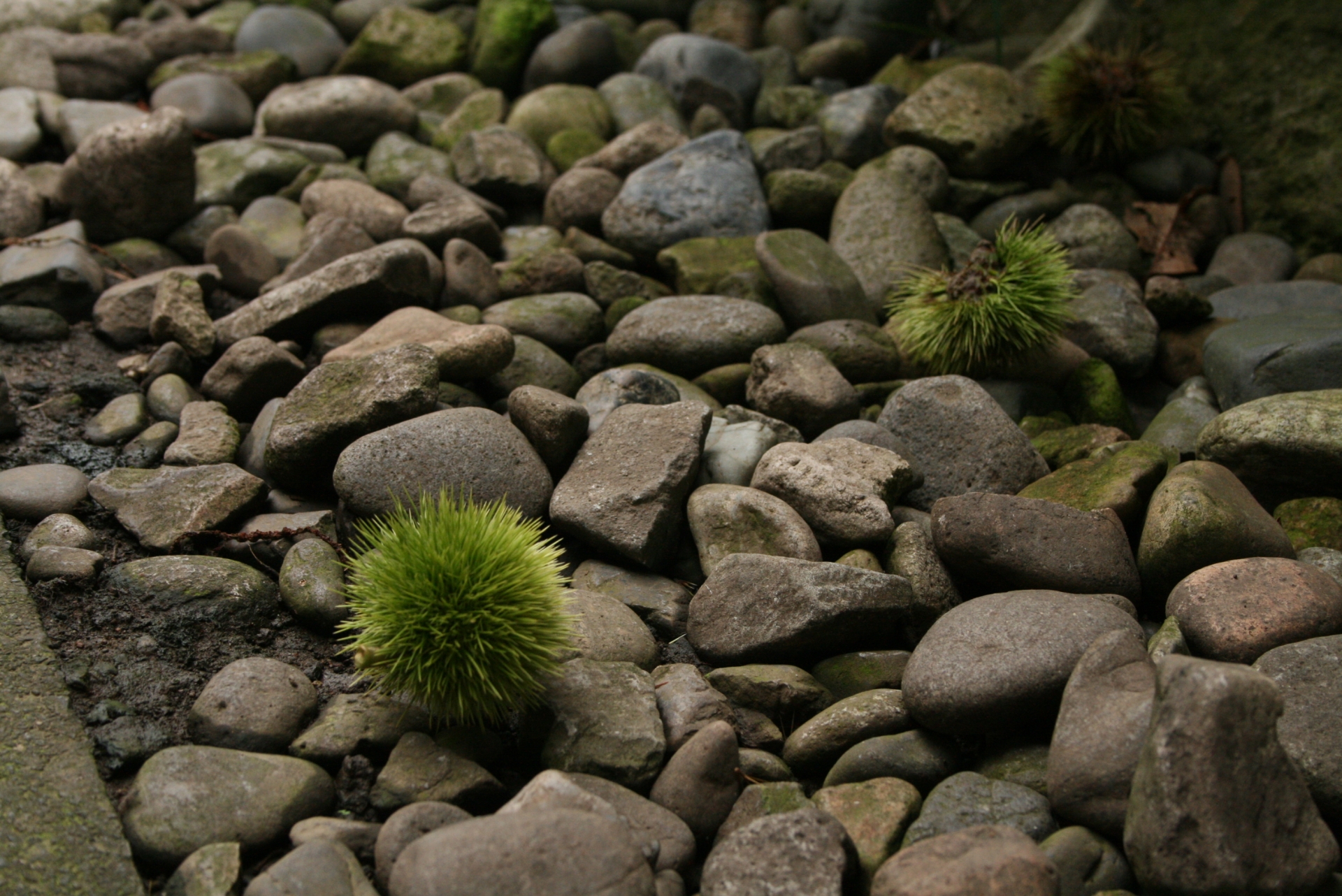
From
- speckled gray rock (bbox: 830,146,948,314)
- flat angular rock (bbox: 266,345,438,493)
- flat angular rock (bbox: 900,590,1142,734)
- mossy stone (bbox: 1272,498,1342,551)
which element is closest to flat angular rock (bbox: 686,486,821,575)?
flat angular rock (bbox: 900,590,1142,734)

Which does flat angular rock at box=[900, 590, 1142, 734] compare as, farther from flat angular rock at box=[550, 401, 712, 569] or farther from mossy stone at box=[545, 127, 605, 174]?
mossy stone at box=[545, 127, 605, 174]

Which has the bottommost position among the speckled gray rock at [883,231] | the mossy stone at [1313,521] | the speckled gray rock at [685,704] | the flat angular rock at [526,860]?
the speckled gray rock at [685,704]

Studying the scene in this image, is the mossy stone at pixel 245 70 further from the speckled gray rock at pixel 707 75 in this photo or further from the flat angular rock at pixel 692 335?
the flat angular rock at pixel 692 335

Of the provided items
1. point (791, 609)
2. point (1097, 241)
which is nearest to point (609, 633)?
point (791, 609)

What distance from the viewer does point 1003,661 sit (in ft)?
9.97

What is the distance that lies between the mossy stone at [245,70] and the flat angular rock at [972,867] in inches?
291

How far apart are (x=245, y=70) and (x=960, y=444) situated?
641cm

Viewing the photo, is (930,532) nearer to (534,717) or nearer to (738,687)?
(738,687)

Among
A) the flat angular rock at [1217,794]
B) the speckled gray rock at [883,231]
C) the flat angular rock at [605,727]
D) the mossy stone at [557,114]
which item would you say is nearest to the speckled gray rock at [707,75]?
the mossy stone at [557,114]

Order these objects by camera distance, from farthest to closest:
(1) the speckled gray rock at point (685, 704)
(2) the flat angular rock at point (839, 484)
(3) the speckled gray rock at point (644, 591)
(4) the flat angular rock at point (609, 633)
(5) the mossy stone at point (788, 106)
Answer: (5) the mossy stone at point (788, 106), (2) the flat angular rock at point (839, 484), (3) the speckled gray rock at point (644, 591), (4) the flat angular rock at point (609, 633), (1) the speckled gray rock at point (685, 704)

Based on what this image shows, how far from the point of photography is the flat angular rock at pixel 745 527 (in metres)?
3.76

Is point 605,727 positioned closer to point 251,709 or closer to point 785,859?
point 785,859

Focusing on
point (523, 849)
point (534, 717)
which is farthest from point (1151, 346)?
point (523, 849)

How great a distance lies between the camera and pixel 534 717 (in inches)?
122
